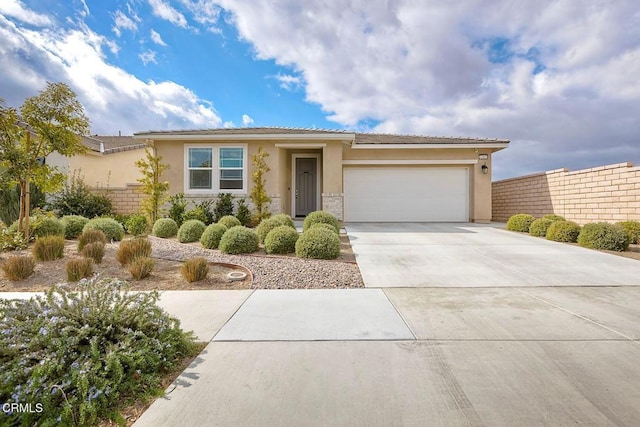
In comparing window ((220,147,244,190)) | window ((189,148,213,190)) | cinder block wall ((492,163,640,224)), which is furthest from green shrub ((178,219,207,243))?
cinder block wall ((492,163,640,224))

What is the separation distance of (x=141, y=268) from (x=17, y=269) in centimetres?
197

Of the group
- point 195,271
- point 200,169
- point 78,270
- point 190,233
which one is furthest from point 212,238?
point 200,169

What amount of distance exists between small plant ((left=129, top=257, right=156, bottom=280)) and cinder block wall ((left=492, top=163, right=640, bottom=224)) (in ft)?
41.7

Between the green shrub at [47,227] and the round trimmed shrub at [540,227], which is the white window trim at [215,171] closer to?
the green shrub at [47,227]

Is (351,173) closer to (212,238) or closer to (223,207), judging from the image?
(223,207)

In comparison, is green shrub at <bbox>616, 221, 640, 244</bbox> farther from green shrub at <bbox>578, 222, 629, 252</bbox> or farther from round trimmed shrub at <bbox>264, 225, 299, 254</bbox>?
round trimmed shrub at <bbox>264, 225, 299, 254</bbox>

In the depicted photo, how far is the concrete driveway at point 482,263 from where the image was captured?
5070 mm

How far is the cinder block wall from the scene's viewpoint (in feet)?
30.2

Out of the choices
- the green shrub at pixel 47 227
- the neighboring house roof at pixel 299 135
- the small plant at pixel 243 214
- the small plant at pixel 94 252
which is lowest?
the small plant at pixel 94 252

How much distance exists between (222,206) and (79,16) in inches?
263

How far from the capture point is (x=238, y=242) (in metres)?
6.85

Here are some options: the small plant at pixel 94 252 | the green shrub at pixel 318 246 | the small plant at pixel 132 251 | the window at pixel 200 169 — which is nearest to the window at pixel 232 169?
the window at pixel 200 169

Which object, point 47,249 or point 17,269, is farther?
point 47,249

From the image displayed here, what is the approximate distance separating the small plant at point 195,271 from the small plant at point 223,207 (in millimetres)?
6694
